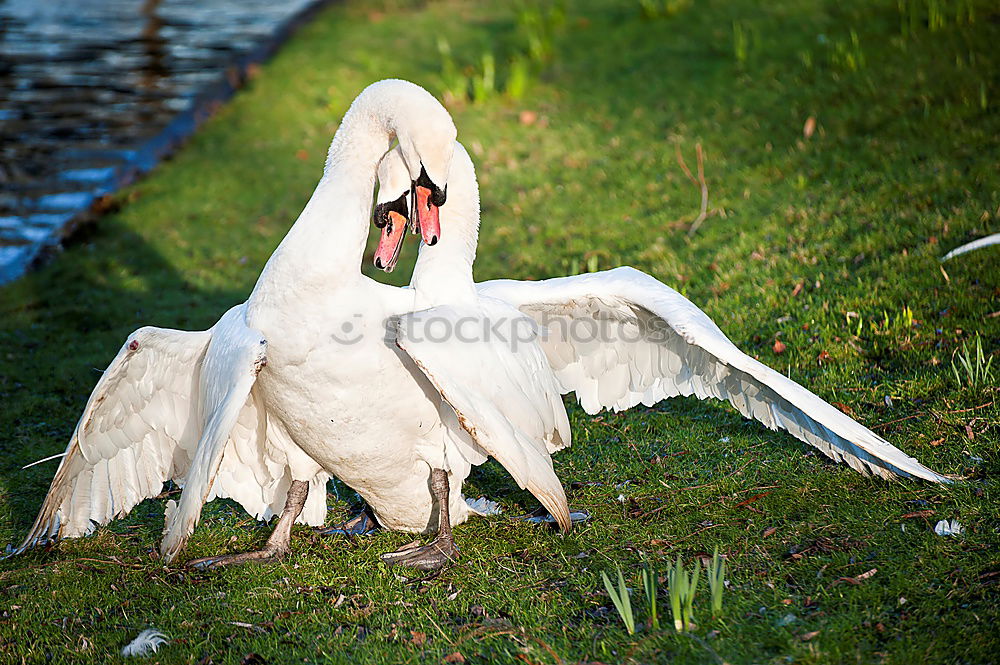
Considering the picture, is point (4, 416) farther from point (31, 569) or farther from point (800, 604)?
point (800, 604)

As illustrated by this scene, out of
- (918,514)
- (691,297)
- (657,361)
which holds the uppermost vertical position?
(657,361)

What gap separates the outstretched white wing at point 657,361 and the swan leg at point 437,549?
3.37 ft

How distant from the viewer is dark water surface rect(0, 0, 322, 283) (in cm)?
1191

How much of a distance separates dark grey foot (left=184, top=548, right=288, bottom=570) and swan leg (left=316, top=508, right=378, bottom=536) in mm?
364

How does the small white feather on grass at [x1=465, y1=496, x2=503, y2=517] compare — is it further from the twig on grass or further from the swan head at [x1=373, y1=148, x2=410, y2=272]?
the twig on grass

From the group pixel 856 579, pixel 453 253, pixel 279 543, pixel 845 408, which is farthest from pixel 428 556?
pixel 845 408

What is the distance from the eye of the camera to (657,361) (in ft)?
18.3

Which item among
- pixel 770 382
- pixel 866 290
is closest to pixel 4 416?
pixel 770 382

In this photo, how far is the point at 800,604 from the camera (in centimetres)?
436

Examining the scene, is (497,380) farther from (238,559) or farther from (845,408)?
(845,408)

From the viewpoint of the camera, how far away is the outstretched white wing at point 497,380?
435 cm

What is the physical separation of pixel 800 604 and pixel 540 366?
1.67 metres

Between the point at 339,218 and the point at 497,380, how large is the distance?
1.05 m

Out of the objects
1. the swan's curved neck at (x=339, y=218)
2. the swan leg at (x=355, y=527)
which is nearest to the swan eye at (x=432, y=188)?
the swan's curved neck at (x=339, y=218)
